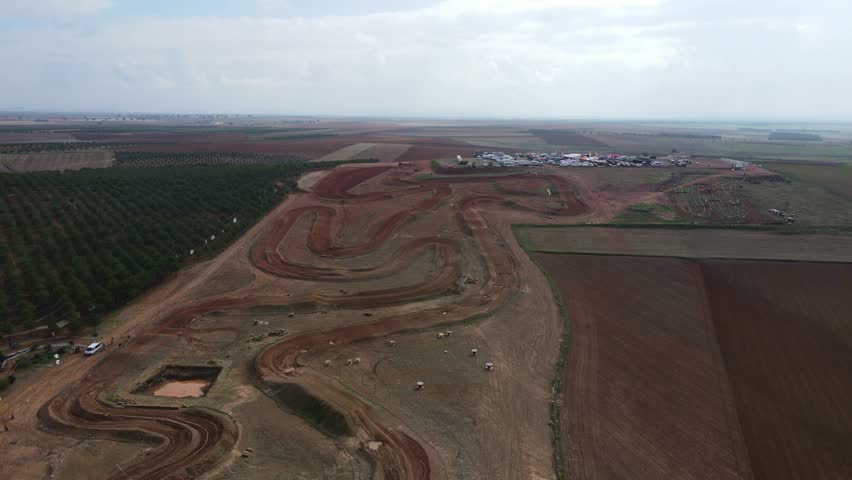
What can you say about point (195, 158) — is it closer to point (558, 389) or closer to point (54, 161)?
point (54, 161)

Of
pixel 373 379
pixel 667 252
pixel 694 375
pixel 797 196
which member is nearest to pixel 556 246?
pixel 667 252

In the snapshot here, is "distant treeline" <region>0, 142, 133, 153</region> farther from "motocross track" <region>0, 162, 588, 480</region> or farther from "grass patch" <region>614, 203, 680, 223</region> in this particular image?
"grass patch" <region>614, 203, 680, 223</region>

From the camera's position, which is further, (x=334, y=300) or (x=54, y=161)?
(x=54, y=161)

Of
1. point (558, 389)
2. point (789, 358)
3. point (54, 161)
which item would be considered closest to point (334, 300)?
point (558, 389)

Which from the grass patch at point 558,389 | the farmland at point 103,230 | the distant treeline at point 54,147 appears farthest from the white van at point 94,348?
the distant treeline at point 54,147

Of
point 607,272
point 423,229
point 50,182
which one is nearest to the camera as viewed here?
point 607,272

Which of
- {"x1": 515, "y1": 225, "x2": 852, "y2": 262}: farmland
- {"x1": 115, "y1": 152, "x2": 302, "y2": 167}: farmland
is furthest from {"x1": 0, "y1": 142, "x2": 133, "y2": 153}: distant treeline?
{"x1": 515, "y1": 225, "x2": 852, "y2": 262}: farmland

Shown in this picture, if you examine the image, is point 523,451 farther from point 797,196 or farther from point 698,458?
point 797,196
